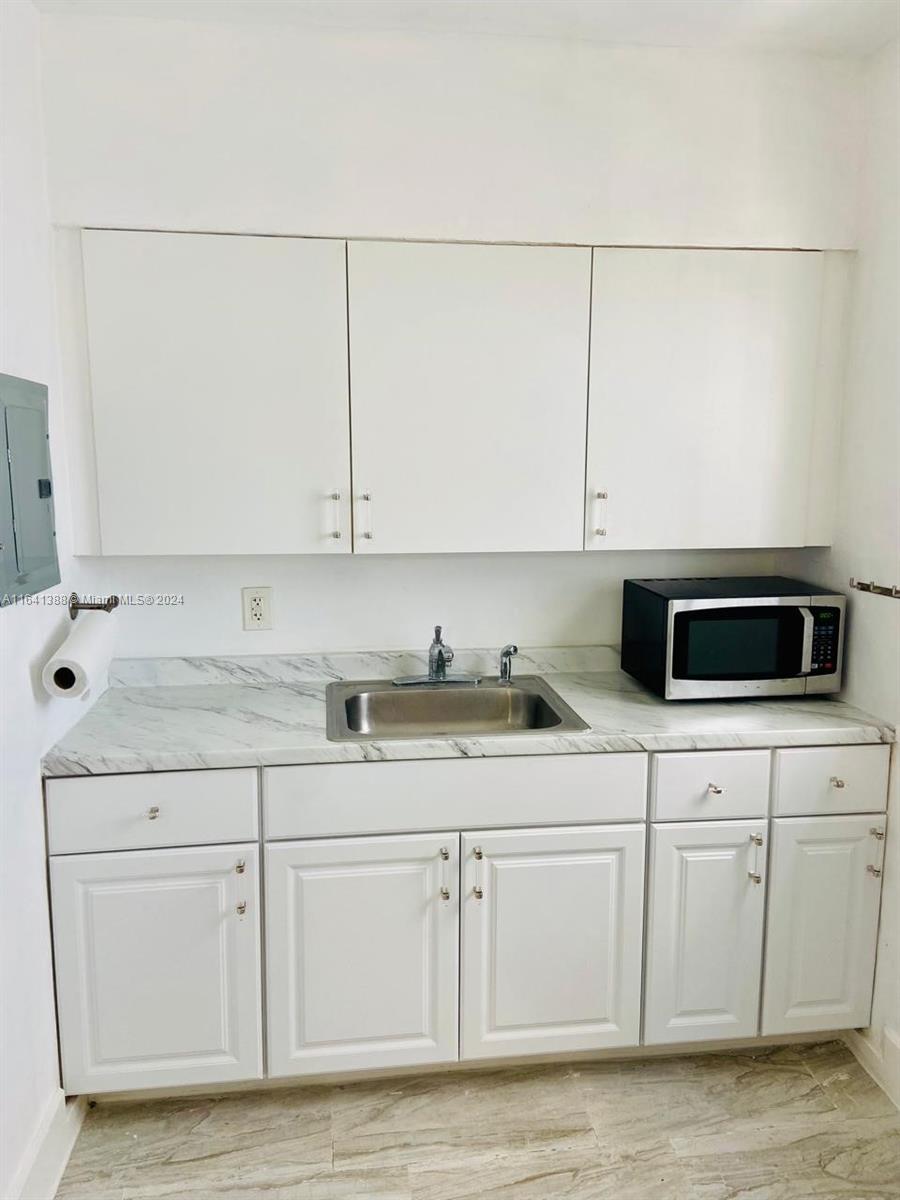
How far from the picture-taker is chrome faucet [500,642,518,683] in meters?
2.36

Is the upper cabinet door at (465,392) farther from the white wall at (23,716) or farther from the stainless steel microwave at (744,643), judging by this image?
the white wall at (23,716)

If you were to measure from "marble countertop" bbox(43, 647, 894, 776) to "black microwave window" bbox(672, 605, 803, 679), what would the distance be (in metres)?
0.09

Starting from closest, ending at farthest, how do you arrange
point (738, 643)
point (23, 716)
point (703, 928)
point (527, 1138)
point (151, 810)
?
1. point (23, 716)
2. point (151, 810)
3. point (527, 1138)
4. point (703, 928)
5. point (738, 643)

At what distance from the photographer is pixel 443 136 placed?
6.66ft

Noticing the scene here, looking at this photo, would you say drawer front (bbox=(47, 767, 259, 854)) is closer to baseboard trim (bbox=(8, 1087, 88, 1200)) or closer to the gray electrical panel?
the gray electrical panel

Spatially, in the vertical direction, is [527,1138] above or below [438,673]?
below

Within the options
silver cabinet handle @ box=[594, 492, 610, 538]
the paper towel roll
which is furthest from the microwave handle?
the paper towel roll

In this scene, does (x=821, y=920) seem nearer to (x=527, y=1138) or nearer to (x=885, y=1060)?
(x=885, y=1060)

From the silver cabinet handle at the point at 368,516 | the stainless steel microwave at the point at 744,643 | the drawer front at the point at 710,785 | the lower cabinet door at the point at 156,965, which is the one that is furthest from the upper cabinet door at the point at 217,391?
the drawer front at the point at 710,785

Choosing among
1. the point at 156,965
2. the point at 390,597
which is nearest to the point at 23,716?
the point at 156,965

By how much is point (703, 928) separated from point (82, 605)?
1657mm

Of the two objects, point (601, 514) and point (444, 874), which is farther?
point (601, 514)

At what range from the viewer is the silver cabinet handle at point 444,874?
6.43 ft

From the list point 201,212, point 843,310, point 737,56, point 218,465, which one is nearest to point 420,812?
point 218,465
